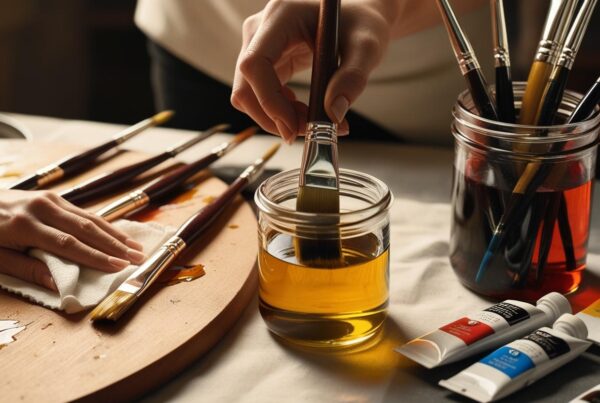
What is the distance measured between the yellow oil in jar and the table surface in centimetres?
2

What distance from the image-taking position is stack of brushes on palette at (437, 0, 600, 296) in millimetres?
661

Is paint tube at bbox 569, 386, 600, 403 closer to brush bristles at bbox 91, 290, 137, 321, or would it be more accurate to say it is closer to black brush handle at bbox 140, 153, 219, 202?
brush bristles at bbox 91, 290, 137, 321

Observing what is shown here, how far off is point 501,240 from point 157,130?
1.96 feet

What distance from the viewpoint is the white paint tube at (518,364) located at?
0.58 m

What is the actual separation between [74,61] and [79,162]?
141 centimetres

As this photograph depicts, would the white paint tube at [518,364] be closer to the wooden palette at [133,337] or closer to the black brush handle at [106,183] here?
the wooden palette at [133,337]

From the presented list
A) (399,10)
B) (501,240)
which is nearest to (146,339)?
(501,240)

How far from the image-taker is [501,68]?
0.68 meters

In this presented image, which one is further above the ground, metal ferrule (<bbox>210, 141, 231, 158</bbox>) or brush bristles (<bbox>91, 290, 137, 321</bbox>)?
brush bristles (<bbox>91, 290, 137, 321</bbox>)

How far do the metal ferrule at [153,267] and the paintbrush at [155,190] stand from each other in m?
0.10

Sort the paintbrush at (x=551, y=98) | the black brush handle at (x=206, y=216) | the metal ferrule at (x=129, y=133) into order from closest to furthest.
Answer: the paintbrush at (x=551, y=98) < the black brush handle at (x=206, y=216) < the metal ferrule at (x=129, y=133)

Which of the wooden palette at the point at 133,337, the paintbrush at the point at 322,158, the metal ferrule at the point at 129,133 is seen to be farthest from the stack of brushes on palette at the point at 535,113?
the metal ferrule at the point at 129,133

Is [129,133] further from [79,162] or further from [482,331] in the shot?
[482,331]

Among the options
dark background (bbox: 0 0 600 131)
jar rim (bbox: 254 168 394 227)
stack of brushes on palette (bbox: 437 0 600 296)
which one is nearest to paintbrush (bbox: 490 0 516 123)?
stack of brushes on palette (bbox: 437 0 600 296)
